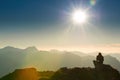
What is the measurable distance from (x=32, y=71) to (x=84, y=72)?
24611 millimetres

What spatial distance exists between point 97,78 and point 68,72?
11.1m

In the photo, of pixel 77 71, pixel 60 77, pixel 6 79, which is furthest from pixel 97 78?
pixel 6 79

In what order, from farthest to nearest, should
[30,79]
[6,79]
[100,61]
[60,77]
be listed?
[6,79]
[30,79]
[100,61]
[60,77]

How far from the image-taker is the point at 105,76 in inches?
2955

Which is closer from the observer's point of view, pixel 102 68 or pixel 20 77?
pixel 102 68

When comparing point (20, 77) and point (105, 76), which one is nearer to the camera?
point (105, 76)

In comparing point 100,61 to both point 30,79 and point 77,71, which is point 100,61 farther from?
point 30,79

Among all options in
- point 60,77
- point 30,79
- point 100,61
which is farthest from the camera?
point 30,79

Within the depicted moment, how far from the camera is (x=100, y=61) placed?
79375 mm

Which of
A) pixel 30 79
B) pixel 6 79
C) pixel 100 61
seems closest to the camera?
pixel 100 61

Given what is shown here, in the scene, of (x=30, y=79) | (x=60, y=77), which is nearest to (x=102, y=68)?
(x=60, y=77)

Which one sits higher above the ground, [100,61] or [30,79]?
[100,61]

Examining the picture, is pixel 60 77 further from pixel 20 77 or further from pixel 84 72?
pixel 20 77

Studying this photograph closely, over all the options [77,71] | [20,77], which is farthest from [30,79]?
[77,71]
